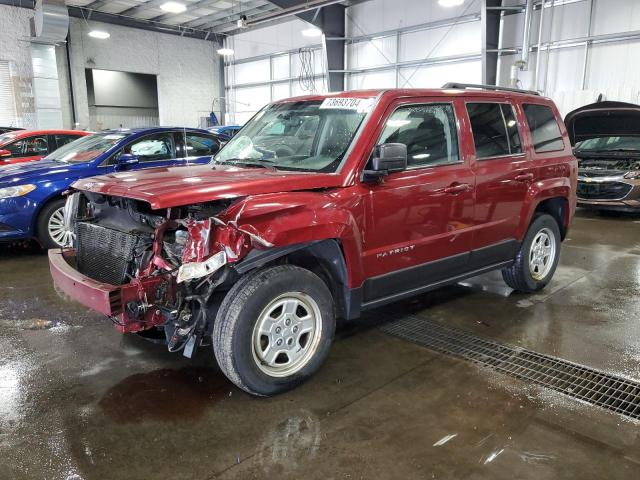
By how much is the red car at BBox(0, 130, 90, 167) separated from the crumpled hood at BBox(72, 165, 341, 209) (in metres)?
6.19

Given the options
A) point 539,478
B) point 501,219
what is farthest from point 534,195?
point 539,478

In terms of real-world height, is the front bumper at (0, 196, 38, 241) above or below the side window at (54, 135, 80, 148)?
below

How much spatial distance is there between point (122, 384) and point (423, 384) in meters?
1.87

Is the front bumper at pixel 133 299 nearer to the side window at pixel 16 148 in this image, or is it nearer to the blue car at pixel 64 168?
the blue car at pixel 64 168

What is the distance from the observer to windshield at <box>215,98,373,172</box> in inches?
129

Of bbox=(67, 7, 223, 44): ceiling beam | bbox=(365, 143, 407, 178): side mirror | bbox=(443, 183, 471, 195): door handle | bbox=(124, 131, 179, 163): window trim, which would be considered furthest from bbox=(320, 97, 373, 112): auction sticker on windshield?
bbox=(67, 7, 223, 44): ceiling beam

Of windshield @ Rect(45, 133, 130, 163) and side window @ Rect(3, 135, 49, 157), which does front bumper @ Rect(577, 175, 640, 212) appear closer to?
windshield @ Rect(45, 133, 130, 163)

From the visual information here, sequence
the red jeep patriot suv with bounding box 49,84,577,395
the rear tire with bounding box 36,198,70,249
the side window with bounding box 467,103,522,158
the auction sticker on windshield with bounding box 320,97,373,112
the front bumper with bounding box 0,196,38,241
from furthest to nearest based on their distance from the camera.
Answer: the rear tire with bounding box 36,198,70,249 → the front bumper with bounding box 0,196,38,241 → the side window with bounding box 467,103,522,158 → the auction sticker on windshield with bounding box 320,97,373,112 → the red jeep patriot suv with bounding box 49,84,577,395

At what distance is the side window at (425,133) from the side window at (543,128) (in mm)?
1121

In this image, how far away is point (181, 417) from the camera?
2.75 meters

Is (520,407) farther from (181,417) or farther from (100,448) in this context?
(100,448)

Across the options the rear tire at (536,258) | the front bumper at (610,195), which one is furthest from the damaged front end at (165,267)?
the front bumper at (610,195)

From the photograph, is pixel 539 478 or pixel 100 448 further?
pixel 100 448

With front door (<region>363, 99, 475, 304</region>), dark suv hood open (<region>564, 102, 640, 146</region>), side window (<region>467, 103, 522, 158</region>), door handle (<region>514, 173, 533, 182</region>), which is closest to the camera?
front door (<region>363, 99, 475, 304</region>)
